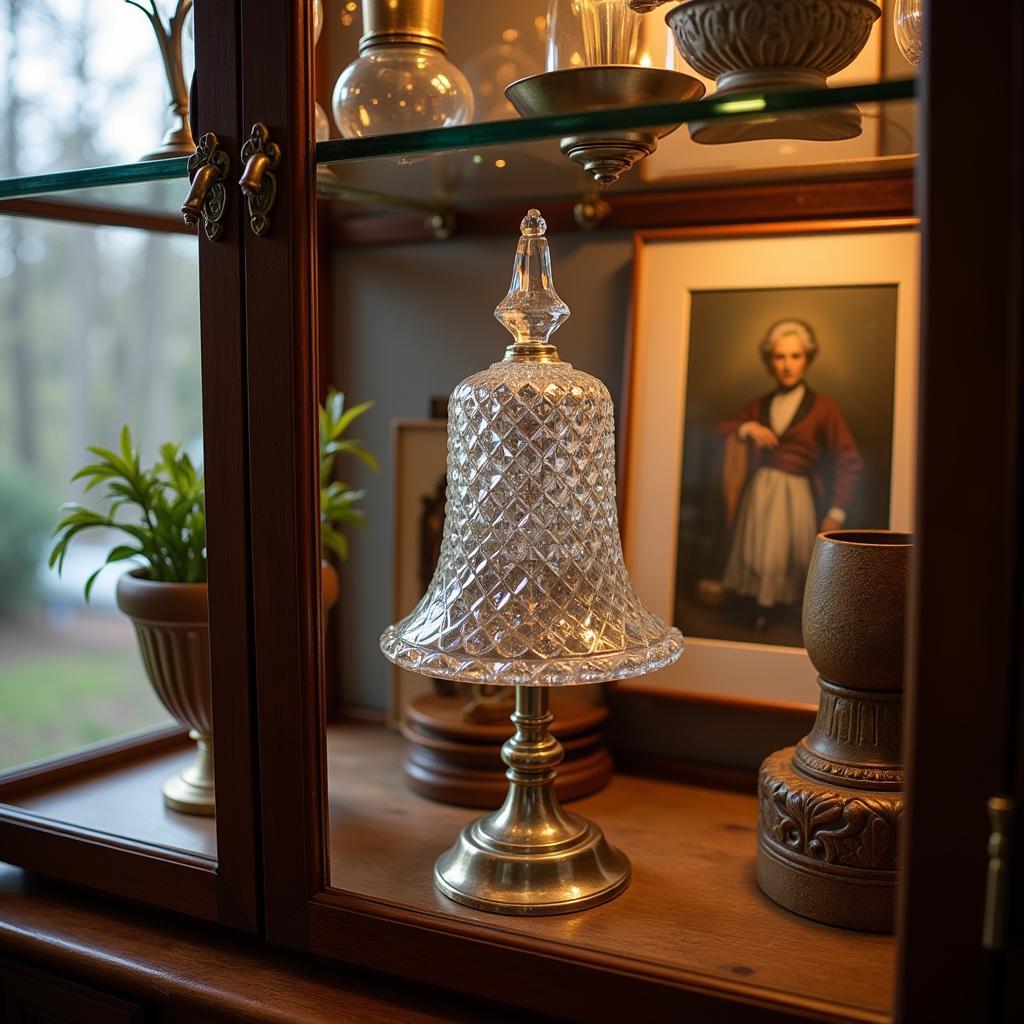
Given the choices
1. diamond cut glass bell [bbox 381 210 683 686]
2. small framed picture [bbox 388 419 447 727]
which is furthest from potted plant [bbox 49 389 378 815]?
diamond cut glass bell [bbox 381 210 683 686]

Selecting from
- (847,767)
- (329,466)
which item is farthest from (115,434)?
(847,767)

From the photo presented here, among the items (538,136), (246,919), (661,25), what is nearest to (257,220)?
(538,136)

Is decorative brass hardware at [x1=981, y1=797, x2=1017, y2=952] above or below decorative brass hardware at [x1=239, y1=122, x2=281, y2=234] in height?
below

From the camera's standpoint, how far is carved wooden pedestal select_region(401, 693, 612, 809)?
1007 mm

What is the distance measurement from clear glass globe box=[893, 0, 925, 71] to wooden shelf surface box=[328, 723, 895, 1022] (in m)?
0.60

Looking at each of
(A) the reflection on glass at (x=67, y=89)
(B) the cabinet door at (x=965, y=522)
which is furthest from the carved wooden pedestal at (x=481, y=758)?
(A) the reflection on glass at (x=67, y=89)

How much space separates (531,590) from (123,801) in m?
0.47

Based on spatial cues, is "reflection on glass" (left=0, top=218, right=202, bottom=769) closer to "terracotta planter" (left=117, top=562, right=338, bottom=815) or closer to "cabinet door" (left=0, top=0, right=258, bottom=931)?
"cabinet door" (left=0, top=0, right=258, bottom=931)

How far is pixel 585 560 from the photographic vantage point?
823mm

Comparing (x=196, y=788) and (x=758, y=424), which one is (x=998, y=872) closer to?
(x=758, y=424)

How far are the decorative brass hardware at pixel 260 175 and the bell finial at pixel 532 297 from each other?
19 cm

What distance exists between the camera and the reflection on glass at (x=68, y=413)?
87.0 inches

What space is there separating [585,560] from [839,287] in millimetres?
356

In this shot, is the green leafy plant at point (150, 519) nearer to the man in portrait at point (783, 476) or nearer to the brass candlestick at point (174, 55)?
the brass candlestick at point (174, 55)
